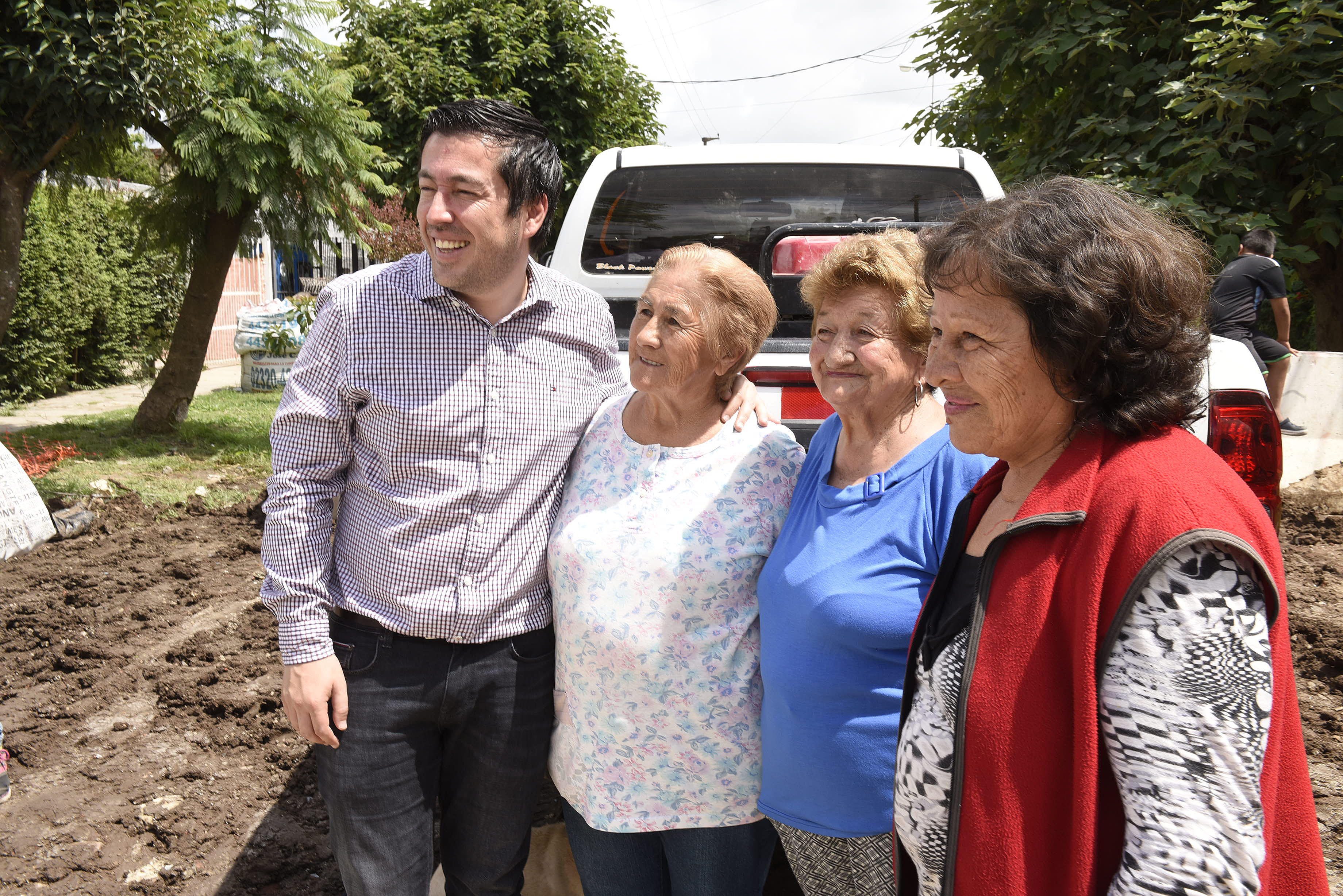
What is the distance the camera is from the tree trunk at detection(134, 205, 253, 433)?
30.9 feet

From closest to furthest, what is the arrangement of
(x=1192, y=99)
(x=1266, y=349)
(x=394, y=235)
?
(x=1192, y=99)
(x=1266, y=349)
(x=394, y=235)

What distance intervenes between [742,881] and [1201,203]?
287 inches

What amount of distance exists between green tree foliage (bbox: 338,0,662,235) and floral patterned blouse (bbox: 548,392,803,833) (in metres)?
14.9

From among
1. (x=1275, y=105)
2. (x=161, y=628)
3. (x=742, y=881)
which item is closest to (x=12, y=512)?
(x=161, y=628)

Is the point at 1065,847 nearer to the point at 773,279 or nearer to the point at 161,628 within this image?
the point at 773,279

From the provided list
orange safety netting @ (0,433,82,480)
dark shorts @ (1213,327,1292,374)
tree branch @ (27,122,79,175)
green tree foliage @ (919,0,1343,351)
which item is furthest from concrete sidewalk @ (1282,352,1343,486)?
orange safety netting @ (0,433,82,480)

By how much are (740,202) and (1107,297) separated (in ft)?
9.98

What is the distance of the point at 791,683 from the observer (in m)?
1.72

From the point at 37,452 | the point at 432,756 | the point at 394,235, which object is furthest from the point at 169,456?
the point at 432,756

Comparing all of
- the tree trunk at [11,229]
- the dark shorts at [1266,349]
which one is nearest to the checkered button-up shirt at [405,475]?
the tree trunk at [11,229]

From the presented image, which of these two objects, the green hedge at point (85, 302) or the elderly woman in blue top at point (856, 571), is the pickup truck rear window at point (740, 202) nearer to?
the elderly woman in blue top at point (856, 571)

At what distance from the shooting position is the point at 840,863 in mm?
1747

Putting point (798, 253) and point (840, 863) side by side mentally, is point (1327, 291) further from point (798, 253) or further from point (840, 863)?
point (840, 863)

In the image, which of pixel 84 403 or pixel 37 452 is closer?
pixel 37 452
